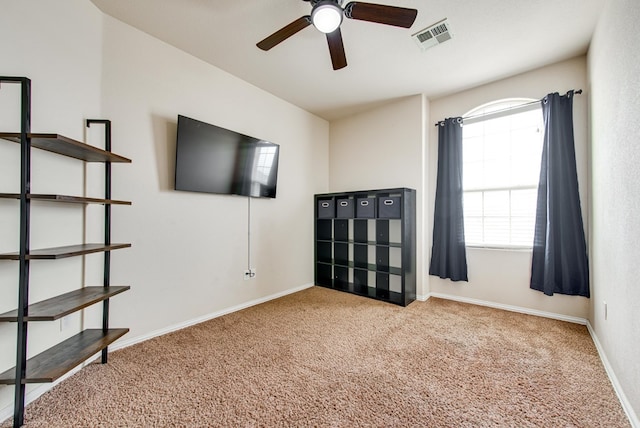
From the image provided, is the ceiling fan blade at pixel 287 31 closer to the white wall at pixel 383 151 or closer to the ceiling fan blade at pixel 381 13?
the ceiling fan blade at pixel 381 13

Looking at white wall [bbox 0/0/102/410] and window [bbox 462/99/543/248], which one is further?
window [bbox 462/99/543/248]

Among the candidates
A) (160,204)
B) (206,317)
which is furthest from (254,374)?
(160,204)

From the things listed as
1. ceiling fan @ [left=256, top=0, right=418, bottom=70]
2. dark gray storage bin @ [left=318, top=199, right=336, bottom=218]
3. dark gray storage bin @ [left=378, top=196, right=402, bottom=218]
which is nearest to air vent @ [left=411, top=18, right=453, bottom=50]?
ceiling fan @ [left=256, top=0, right=418, bottom=70]

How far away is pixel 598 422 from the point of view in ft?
4.59

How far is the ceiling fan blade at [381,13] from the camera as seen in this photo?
5.39 ft

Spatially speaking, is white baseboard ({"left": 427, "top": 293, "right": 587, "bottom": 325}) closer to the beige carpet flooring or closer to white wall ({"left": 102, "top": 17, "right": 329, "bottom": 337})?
the beige carpet flooring

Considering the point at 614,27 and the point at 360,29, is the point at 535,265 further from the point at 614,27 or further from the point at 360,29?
the point at 360,29

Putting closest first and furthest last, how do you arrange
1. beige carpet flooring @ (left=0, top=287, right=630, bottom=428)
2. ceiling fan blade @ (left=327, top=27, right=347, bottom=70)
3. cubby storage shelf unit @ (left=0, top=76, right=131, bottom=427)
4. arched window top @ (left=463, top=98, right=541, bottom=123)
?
cubby storage shelf unit @ (left=0, top=76, right=131, bottom=427) < beige carpet flooring @ (left=0, top=287, right=630, bottom=428) < ceiling fan blade @ (left=327, top=27, right=347, bottom=70) < arched window top @ (left=463, top=98, right=541, bottom=123)

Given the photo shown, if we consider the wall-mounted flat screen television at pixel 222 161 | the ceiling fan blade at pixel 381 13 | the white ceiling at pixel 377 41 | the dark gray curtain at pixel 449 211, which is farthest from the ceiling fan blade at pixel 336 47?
the dark gray curtain at pixel 449 211

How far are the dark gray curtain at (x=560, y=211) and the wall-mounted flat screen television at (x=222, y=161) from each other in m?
2.93

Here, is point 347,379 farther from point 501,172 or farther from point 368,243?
point 501,172

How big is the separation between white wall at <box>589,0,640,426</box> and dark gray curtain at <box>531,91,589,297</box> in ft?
0.85

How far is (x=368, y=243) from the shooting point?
3547mm

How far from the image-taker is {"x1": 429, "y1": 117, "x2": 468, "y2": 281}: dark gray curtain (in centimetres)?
329
